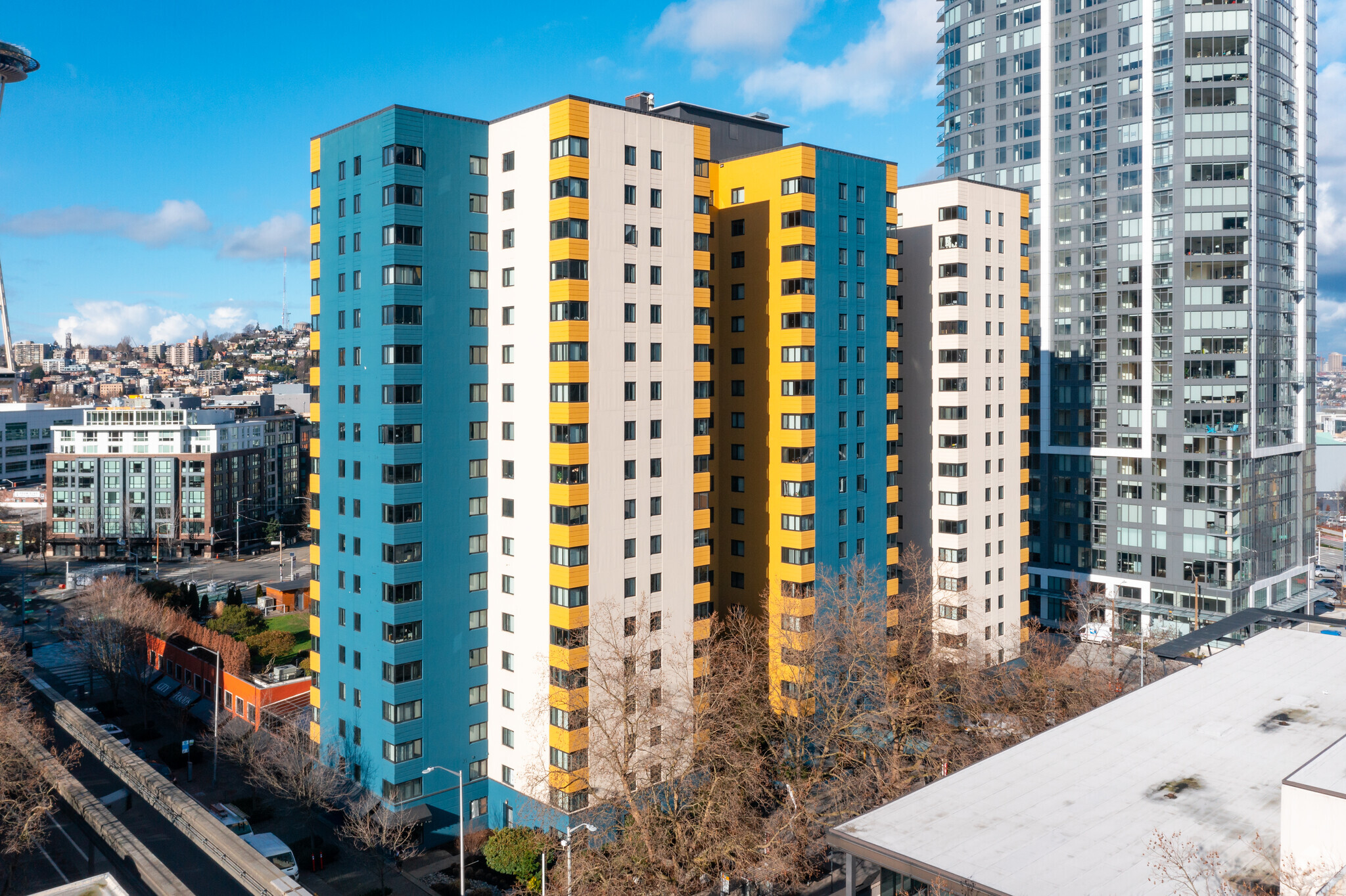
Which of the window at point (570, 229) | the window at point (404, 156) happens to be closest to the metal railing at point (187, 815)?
the window at point (570, 229)

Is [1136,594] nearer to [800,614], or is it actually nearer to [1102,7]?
[800,614]

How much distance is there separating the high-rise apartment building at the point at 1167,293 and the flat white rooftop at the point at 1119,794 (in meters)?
55.4

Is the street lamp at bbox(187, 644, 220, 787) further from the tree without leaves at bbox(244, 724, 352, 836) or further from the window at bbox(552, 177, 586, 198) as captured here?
the window at bbox(552, 177, 586, 198)

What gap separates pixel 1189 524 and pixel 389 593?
88.0 m

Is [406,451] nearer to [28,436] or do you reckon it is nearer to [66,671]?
[66,671]

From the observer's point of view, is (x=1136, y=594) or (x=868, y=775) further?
(x=1136, y=594)

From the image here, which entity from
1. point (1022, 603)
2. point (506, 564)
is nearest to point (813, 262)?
point (506, 564)

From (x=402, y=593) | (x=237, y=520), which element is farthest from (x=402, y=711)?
(x=237, y=520)

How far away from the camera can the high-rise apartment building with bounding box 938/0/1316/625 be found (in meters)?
99.5

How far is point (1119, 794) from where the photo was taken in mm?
36719

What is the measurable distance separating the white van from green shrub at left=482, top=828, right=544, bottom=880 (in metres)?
11.8

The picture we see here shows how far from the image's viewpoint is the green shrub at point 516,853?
50344 millimetres

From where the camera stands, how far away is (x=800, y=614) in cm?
6638

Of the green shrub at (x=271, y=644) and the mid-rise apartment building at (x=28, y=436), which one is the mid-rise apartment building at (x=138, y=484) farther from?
the green shrub at (x=271, y=644)
